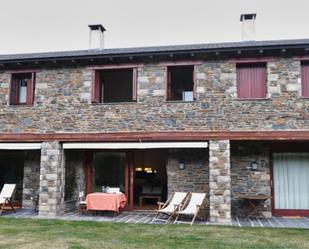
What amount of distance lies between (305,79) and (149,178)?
25.4 ft

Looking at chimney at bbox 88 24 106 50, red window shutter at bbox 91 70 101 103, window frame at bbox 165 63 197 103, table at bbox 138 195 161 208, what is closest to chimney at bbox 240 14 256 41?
window frame at bbox 165 63 197 103

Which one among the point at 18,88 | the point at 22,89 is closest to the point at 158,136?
the point at 22,89

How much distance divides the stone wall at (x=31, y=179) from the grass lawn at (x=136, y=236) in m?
3.49

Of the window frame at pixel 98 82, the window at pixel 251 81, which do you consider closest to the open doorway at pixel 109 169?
the window frame at pixel 98 82

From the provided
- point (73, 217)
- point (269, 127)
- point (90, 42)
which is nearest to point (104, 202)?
point (73, 217)

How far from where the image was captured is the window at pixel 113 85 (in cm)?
1358

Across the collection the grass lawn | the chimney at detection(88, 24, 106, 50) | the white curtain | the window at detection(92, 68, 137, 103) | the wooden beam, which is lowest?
the grass lawn

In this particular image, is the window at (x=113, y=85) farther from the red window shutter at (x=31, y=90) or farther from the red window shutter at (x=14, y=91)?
the red window shutter at (x=14, y=91)

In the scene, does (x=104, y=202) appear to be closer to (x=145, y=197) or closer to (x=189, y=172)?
(x=145, y=197)

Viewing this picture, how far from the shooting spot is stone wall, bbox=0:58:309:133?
12359 millimetres

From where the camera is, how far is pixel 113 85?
17000mm

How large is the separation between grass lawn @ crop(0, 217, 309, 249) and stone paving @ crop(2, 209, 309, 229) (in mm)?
832

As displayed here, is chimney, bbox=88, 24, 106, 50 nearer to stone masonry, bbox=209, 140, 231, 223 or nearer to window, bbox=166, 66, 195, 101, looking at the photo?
window, bbox=166, 66, 195, 101

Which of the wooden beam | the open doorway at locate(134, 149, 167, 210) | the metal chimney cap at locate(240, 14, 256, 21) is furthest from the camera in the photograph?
the metal chimney cap at locate(240, 14, 256, 21)
